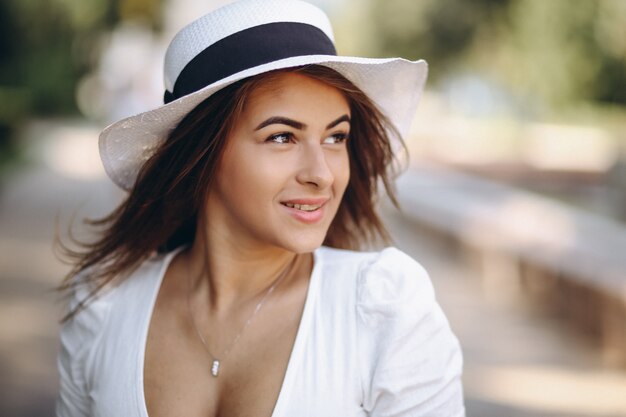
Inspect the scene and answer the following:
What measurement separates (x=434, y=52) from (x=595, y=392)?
1075 inches

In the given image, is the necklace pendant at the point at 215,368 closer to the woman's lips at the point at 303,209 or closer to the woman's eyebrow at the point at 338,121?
the woman's lips at the point at 303,209

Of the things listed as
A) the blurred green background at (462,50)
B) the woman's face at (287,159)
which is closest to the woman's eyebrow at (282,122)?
the woman's face at (287,159)

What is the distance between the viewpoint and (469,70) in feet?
110

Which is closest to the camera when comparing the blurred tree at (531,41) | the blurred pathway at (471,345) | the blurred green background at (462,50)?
the blurred pathway at (471,345)

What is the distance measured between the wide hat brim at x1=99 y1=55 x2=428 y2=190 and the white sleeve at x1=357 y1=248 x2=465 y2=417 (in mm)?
501

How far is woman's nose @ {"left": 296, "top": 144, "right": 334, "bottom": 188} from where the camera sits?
2.02 m

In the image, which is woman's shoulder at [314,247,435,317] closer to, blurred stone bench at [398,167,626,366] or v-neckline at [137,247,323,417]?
v-neckline at [137,247,323,417]

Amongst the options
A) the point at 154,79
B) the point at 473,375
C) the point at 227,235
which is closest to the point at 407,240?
the point at 154,79

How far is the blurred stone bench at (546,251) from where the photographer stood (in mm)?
6012

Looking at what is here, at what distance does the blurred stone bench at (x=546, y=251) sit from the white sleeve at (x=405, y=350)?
4089 millimetres

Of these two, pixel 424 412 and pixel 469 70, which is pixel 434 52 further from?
pixel 424 412

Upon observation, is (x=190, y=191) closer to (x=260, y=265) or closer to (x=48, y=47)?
(x=260, y=265)

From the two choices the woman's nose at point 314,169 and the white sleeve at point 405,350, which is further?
the woman's nose at point 314,169

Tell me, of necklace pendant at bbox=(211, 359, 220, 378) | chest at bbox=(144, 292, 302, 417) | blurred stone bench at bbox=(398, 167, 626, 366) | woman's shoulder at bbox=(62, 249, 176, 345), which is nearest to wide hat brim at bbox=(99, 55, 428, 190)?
woman's shoulder at bbox=(62, 249, 176, 345)
